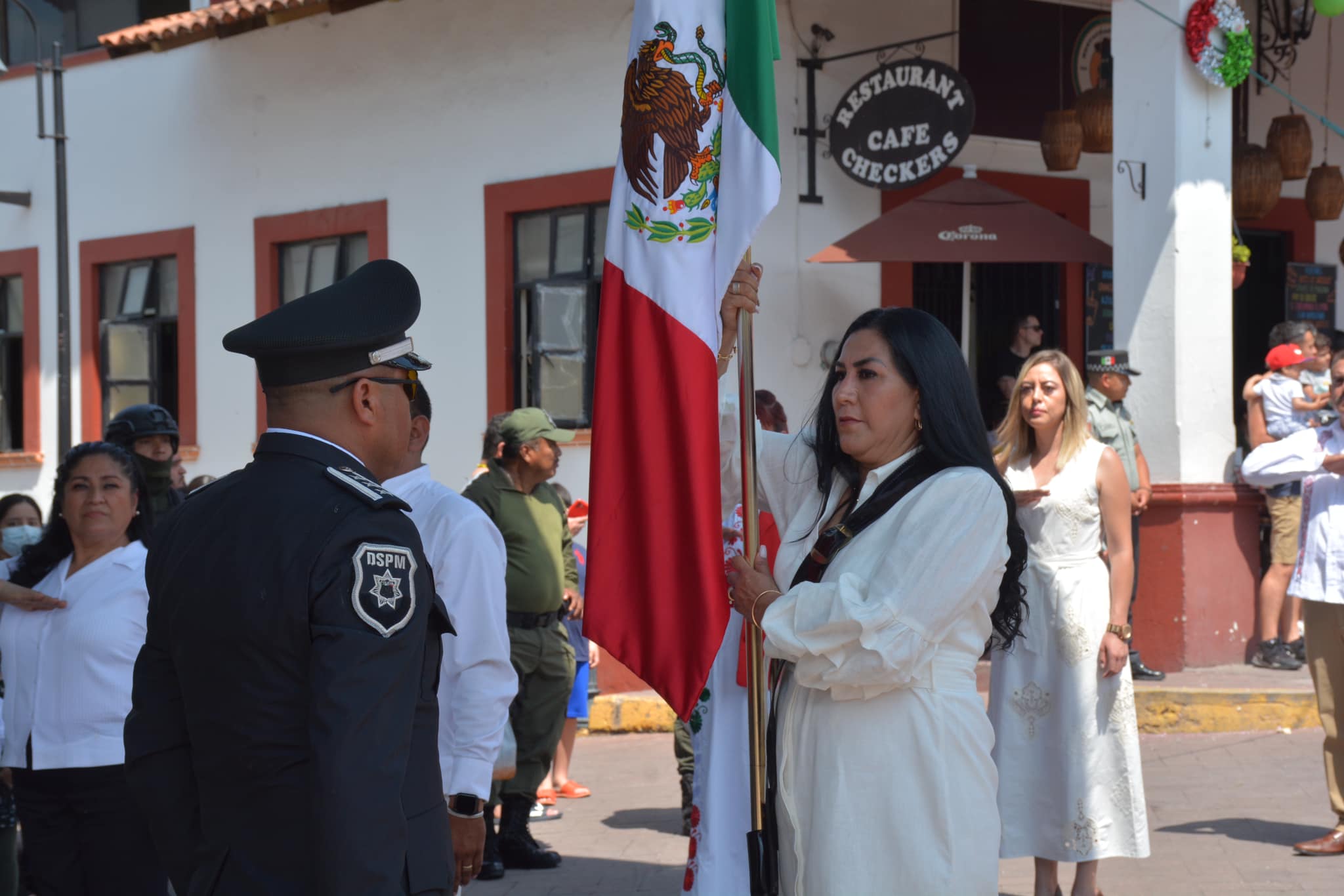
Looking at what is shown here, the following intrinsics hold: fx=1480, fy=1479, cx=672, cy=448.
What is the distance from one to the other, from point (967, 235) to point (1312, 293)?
4448 mm

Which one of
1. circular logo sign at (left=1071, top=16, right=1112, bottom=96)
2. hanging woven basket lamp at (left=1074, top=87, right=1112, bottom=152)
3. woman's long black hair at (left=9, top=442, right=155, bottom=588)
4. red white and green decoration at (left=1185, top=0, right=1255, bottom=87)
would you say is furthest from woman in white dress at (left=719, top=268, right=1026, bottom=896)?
circular logo sign at (left=1071, top=16, right=1112, bottom=96)

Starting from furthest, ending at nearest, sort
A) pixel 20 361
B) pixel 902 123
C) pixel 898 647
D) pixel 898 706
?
pixel 20 361 < pixel 902 123 < pixel 898 706 < pixel 898 647

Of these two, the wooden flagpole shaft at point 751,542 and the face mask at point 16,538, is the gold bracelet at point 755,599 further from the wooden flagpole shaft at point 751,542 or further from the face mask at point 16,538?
the face mask at point 16,538

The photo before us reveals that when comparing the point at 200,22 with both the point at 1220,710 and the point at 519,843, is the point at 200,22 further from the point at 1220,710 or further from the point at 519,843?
the point at 1220,710

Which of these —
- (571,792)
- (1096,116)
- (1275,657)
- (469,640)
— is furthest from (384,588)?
(1096,116)

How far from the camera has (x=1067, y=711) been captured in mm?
5320

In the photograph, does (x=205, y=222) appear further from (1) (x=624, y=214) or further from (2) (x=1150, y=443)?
(1) (x=624, y=214)

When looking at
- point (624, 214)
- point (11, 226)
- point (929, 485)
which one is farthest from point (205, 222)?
point (929, 485)

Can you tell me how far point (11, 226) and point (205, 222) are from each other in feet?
9.32

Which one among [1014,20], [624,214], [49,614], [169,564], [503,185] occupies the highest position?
[1014,20]

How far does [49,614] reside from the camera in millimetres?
4395

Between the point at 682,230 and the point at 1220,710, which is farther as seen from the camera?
the point at 1220,710

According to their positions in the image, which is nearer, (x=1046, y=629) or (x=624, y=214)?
(x=624, y=214)

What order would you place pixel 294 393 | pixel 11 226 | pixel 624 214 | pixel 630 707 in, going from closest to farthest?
pixel 294 393 < pixel 624 214 < pixel 630 707 < pixel 11 226
